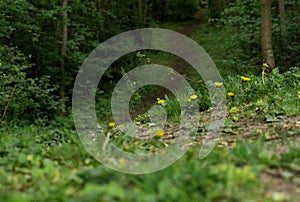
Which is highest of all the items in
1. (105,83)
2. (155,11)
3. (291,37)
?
(155,11)

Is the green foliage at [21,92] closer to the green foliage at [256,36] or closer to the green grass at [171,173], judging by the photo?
the green grass at [171,173]

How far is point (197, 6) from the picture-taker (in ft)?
96.3

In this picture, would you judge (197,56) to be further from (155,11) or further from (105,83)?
(155,11)

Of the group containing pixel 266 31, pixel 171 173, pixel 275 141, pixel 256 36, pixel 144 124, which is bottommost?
pixel 144 124

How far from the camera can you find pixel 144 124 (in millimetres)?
5660

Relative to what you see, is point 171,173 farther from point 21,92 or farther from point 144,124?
point 21,92

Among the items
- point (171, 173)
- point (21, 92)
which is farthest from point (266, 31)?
point (171, 173)

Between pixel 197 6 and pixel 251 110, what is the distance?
82.5 feet

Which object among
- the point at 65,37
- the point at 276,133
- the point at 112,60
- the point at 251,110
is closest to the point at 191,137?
the point at 276,133

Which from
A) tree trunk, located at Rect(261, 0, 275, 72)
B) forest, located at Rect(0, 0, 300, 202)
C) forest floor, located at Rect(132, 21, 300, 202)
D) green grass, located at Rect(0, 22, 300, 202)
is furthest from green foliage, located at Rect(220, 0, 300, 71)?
green grass, located at Rect(0, 22, 300, 202)

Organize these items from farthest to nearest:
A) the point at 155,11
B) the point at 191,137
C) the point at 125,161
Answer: the point at 155,11, the point at 191,137, the point at 125,161

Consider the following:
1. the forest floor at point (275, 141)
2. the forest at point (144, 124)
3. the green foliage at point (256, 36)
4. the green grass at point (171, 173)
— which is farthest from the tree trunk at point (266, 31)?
the green grass at point (171, 173)

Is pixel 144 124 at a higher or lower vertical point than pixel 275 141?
lower

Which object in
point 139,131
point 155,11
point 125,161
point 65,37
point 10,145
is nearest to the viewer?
point 125,161
